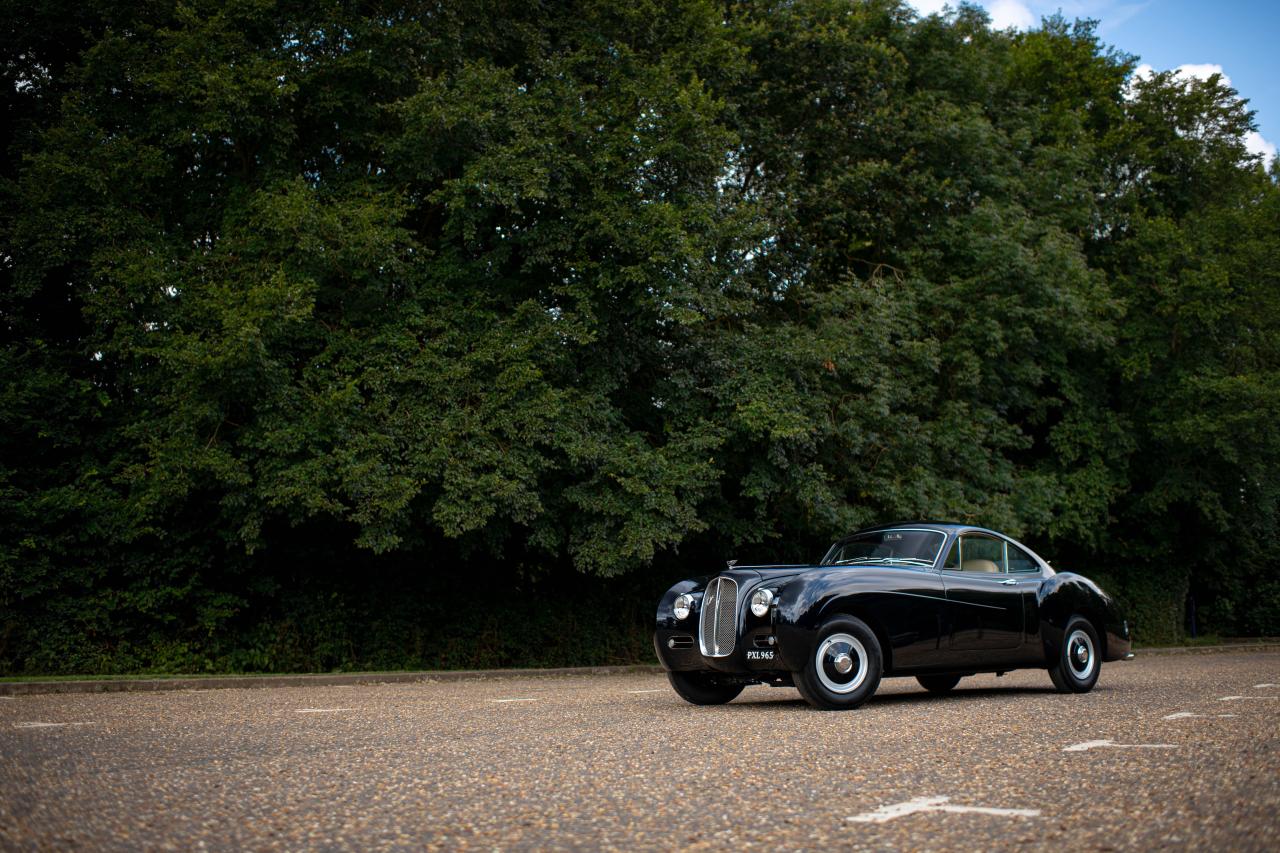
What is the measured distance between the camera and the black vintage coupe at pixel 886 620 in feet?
31.9

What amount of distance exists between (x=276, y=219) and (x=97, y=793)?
1277 centimetres

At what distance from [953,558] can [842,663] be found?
1.98 metres

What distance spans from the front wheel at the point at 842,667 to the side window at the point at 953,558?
1.45 metres

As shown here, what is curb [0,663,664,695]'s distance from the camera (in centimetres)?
1408

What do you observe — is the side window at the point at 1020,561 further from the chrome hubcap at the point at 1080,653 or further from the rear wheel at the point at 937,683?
the rear wheel at the point at 937,683

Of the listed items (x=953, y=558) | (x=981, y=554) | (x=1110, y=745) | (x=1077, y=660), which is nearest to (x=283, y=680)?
(x=953, y=558)

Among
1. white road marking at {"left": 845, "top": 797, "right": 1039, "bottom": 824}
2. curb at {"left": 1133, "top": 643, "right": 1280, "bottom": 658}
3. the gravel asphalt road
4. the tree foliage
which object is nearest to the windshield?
the gravel asphalt road

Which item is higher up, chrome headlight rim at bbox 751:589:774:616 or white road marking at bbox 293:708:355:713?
chrome headlight rim at bbox 751:589:774:616

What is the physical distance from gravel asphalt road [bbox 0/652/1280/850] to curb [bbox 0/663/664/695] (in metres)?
3.94

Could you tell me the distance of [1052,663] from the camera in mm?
11273

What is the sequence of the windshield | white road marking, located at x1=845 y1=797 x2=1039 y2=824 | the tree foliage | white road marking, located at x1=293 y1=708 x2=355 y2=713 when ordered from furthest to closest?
the tree foliage
the windshield
white road marking, located at x1=293 y1=708 x2=355 y2=713
white road marking, located at x1=845 y1=797 x2=1039 y2=824

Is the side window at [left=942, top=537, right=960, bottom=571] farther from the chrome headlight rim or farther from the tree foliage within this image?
the tree foliage

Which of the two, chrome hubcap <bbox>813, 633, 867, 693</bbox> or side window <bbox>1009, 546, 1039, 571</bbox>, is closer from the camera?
chrome hubcap <bbox>813, 633, 867, 693</bbox>

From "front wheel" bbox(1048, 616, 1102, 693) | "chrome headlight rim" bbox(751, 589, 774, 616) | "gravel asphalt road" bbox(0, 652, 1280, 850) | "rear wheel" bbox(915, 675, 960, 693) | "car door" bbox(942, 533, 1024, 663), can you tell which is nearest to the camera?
"gravel asphalt road" bbox(0, 652, 1280, 850)
